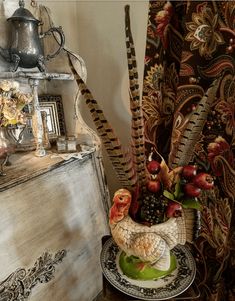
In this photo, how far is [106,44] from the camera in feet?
4.05

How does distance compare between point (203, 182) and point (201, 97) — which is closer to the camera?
point (203, 182)

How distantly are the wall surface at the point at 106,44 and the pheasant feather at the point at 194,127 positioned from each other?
57cm

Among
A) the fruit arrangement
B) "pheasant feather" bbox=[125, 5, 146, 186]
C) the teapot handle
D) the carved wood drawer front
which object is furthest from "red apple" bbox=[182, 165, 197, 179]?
the teapot handle

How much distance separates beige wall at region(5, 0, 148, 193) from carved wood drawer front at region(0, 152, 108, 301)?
32cm

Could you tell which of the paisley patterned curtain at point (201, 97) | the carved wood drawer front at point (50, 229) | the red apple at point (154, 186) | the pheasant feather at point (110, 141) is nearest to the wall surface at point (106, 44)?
the paisley patterned curtain at point (201, 97)

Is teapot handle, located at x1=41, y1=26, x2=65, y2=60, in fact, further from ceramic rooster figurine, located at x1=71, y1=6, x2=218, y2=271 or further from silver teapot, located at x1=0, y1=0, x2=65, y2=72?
ceramic rooster figurine, located at x1=71, y1=6, x2=218, y2=271

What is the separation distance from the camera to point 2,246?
27.5 inches

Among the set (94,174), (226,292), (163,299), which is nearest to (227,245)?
(226,292)

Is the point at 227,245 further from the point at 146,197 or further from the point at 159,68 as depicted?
the point at 159,68

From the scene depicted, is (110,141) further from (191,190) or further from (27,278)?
(27,278)

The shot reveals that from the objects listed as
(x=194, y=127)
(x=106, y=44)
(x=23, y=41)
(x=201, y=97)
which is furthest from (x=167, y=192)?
(x=106, y=44)

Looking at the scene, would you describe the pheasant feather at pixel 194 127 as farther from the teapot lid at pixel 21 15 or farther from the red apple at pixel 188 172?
the teapot lid at pixel 21 15

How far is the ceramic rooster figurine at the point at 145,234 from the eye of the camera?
0.64 meters

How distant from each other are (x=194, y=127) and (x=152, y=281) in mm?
442
